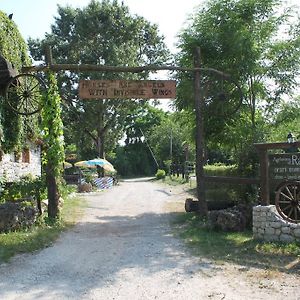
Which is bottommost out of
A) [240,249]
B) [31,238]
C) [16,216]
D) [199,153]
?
[240,249]

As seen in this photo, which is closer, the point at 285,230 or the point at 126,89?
the point at 285,230

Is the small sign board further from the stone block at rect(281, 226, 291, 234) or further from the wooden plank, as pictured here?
the stone block at rect(281, 226, 291, 234)

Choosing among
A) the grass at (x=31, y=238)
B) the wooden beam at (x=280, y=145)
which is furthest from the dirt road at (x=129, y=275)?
the wooden beam at (x=280, y=145)

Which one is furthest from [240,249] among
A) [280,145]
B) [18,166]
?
[18,166]

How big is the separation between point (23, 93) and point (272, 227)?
673 cm

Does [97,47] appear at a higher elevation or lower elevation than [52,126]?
higher

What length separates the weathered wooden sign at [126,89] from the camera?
11.4 meters

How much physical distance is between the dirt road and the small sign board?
2700mm

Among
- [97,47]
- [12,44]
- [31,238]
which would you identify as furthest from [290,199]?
[97,47]

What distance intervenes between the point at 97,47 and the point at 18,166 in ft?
62.4

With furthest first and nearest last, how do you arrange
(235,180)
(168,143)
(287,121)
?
(168,143), (287,121), (235,180)

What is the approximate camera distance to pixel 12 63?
1223 cm

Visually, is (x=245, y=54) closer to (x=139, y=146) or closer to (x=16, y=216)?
(x=16, y=216)

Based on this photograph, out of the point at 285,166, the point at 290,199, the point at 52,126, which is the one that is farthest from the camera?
the point at 52,126
